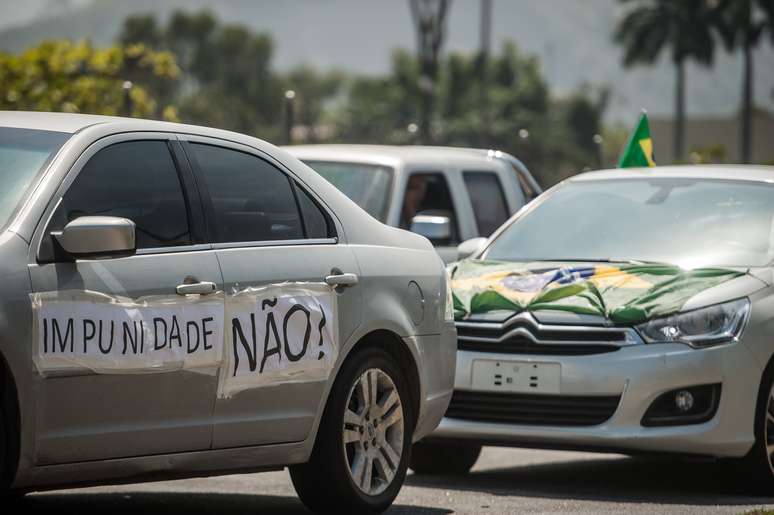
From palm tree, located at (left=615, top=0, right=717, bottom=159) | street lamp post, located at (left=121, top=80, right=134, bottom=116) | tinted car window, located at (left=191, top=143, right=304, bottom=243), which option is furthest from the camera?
palm tree, located at (left=615, top=0, right=717, bottom=159)

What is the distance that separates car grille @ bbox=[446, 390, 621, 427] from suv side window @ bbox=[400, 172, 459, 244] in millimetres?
3148

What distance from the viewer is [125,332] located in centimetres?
605

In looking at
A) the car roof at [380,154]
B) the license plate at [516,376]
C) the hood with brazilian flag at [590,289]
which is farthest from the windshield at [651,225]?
the car roof at [380,154]

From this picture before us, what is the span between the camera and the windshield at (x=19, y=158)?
594 cm

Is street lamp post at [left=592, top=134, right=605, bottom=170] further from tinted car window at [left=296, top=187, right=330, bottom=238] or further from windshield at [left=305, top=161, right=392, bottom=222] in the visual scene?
tinted car window at [left=296, top=187, right=330, bottom=238]

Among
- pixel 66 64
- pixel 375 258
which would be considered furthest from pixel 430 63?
pixel 375 258

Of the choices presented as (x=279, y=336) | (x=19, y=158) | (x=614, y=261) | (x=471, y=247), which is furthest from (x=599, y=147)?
(x=19, y=158)

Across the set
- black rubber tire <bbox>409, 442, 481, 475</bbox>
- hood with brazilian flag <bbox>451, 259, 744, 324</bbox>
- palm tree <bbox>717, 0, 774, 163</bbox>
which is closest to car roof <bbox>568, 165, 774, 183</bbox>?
hood with brazilian flag <bbox>451, 259, 744, 324</bbox>

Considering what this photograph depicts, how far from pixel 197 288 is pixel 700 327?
319 cm

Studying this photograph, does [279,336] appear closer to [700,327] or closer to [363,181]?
[700,327]

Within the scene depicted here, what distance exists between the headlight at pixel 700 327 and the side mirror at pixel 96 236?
3417 millimetres

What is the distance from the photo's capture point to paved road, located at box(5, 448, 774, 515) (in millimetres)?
7918

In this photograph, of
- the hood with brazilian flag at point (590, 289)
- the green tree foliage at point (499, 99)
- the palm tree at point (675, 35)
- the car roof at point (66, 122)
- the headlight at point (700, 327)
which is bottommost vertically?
the green tree foliage at point (499, 99)

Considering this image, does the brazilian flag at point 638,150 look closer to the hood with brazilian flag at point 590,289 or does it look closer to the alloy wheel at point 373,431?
the hood with brazilian flag at point 590,289
